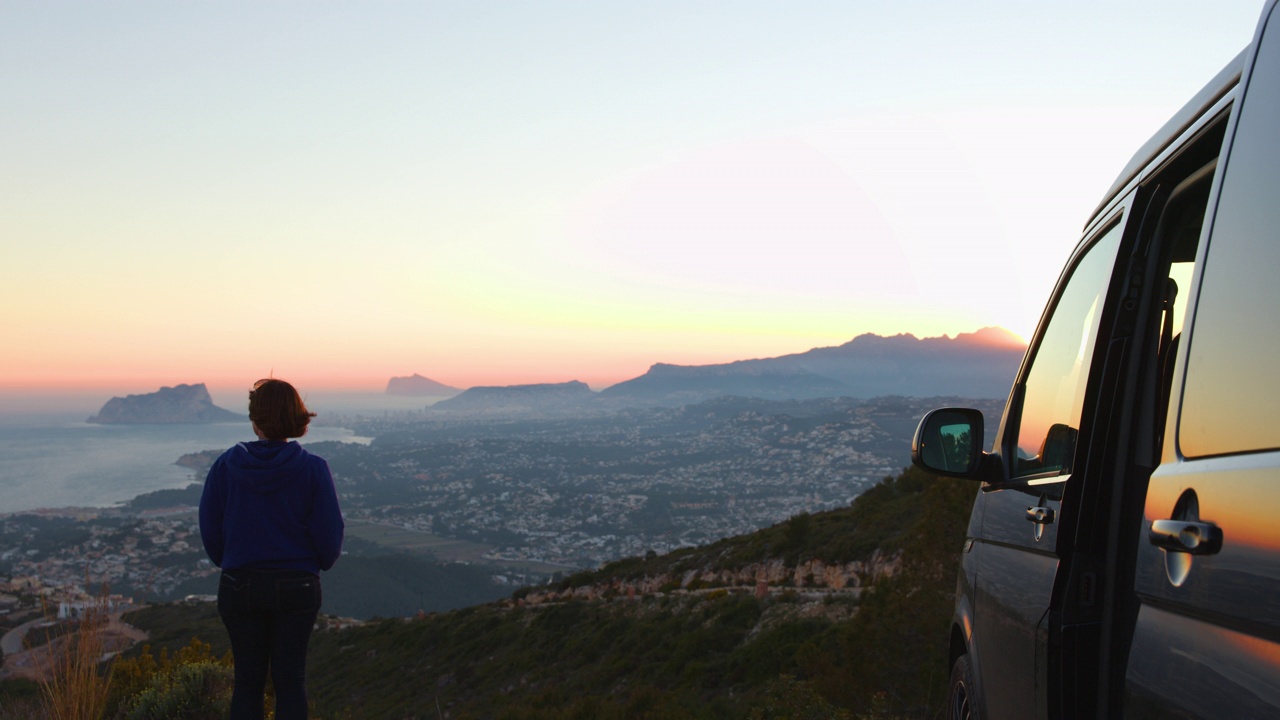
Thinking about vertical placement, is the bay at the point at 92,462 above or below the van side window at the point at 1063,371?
below

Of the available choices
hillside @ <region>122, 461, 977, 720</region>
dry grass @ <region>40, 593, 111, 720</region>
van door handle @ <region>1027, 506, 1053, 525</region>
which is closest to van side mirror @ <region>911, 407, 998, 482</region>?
van door handle @ <region>1027, 506, 1053, 525</region>

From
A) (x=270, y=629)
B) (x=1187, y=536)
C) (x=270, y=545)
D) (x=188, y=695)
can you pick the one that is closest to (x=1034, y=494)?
(x=1187, y=536)

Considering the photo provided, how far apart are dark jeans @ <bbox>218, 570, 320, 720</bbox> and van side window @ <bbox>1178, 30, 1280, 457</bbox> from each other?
3.39 meters

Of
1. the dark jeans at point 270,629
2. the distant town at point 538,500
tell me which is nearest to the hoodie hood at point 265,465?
the dark jeans at point 270,629

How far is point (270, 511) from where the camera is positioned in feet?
11.8

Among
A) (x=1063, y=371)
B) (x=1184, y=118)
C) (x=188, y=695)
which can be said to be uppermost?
(x=1184, y=118)

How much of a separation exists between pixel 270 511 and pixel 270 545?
0.49 ft

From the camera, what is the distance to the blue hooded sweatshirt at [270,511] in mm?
3564

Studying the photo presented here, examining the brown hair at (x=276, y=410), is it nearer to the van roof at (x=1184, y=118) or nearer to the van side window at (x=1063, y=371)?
the van side window at (x=1063, y=371)

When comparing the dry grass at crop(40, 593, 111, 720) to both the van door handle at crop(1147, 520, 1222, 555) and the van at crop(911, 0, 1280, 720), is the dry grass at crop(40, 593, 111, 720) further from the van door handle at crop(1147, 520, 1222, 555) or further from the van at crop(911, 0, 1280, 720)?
the van door handle at crop(1147, 520, 1222, 555)

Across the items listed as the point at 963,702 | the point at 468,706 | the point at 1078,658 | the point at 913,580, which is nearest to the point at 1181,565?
the point at 1078,658

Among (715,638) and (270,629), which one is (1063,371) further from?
(715,638)

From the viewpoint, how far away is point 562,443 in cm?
15212

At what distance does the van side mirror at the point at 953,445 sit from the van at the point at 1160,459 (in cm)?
11
